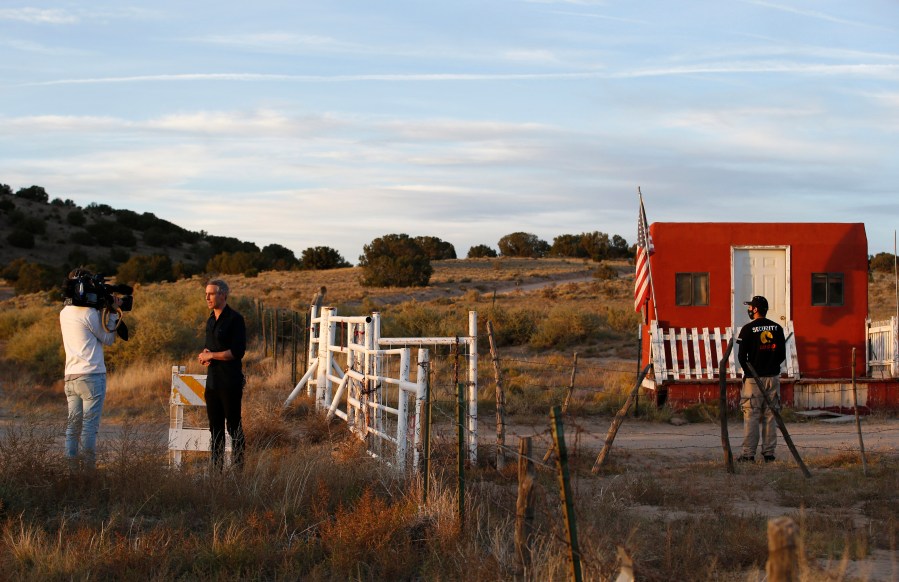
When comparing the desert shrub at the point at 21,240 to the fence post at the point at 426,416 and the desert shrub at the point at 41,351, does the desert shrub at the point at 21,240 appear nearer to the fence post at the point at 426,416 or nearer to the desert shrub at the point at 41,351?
the desert shrub at the point at 41,351

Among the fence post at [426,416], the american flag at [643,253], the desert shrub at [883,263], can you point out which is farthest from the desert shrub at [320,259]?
the fence post at [426,416]

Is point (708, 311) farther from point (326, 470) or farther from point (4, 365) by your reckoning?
point (4, 365)

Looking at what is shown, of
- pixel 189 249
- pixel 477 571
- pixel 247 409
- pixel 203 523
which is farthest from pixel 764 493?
pixel 189 249

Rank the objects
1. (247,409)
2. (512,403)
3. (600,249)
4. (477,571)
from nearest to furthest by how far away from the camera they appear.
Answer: (477,571) → (247,409) → (512,403) → (600,249)

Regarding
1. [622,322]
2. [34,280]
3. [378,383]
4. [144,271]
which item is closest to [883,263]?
[622,322]

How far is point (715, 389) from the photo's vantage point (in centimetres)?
1552

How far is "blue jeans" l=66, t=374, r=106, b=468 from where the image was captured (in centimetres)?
780

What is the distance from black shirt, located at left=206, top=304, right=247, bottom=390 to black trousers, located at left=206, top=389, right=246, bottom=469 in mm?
68

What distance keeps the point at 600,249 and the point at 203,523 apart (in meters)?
76.8

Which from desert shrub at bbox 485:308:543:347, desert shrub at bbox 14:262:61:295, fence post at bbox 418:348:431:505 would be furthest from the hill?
fence post at bbox 418:348:431:505

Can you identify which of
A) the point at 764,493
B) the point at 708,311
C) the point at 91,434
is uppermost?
the point at 708,311

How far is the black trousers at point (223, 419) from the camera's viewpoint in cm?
A: 800

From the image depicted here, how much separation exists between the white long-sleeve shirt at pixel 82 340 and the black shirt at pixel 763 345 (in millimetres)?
6994

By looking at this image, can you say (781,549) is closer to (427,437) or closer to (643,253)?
(427,437)
